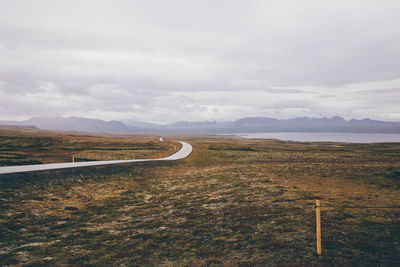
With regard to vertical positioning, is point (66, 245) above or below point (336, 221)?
below

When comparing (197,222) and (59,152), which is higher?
(59,152)

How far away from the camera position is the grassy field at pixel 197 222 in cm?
1001

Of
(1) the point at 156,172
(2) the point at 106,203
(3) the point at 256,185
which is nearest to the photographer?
(2) the point at 106,203

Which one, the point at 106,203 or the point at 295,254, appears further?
the point at 106,203

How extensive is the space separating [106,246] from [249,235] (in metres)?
7.49

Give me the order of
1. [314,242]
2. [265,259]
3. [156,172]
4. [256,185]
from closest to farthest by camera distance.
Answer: [265,259] < [314,242] < [256,185] < [156,172]

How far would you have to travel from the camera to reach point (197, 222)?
1454 centimetres

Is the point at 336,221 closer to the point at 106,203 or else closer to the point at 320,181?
the point at 320,181

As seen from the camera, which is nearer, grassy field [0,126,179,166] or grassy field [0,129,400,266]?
grassy field [0,129,400,266]

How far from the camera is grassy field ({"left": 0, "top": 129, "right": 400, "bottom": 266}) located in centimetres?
1001

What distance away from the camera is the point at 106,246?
11.6m

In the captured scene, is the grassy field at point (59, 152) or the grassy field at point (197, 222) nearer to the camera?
the grassy field at point (197, 222)

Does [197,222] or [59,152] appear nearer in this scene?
[197,222]

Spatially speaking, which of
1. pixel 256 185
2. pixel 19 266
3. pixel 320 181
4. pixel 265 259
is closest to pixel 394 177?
pixel 320 181
